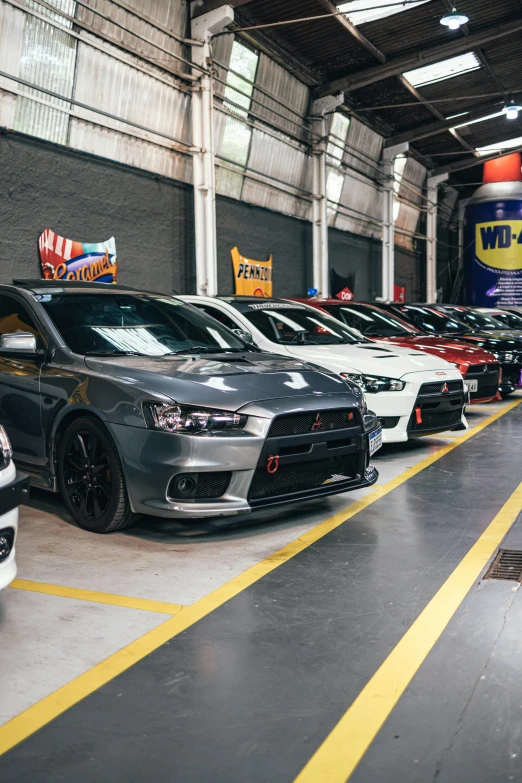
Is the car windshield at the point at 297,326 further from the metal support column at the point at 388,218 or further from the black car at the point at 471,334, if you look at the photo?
the metal support column at the point at 388,218

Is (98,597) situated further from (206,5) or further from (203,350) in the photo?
(206,5)

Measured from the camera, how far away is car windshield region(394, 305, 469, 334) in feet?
42.6

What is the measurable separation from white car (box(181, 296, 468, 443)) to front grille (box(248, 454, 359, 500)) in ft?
6.13

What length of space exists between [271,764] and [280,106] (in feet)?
56.2

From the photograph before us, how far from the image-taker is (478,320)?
14750 mm

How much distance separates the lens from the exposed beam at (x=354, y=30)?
1546 centimetres

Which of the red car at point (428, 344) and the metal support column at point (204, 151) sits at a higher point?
the metal support column at point (204, 151)

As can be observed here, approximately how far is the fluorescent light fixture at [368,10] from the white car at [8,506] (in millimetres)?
13978

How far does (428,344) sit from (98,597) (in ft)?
22.6

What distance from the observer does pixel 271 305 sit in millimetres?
8672

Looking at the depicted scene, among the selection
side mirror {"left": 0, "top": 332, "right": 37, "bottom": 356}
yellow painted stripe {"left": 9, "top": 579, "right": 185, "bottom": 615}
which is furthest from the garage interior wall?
yellow painted stripe {"left": 9, "top": 579, "right": 185, "bottom": 615}

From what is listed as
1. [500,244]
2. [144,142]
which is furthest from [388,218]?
[144,142]

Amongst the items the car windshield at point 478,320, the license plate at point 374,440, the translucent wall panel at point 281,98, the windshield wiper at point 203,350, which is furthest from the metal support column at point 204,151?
the license plate at point 374,440

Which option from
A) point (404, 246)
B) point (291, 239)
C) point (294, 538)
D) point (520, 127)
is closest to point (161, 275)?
point (291, 239)
